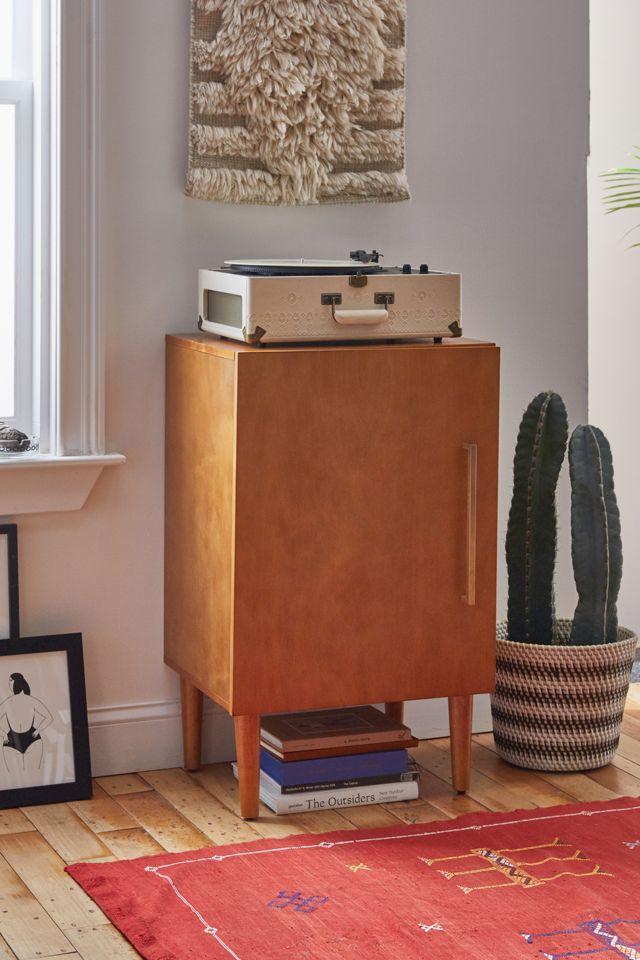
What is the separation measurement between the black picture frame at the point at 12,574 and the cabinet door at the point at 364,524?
51cm

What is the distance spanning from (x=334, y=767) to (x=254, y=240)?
1.13 m

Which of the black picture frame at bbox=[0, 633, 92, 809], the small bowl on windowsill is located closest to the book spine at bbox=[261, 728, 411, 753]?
the black picture frame at bbox=[0, 633, 92, 809]

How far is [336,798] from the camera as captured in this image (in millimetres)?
2723

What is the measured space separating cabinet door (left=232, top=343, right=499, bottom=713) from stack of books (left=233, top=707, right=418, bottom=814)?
0.12 m

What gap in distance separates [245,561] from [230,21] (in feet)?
3.70

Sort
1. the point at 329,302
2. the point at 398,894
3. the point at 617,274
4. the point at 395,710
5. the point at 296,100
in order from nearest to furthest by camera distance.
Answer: the point at 398,894
the point at 329,302
the point at 296,100
the point at 395,710
the point at 617,274

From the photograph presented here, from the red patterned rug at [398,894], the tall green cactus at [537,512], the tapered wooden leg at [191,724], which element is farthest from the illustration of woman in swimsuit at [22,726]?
the tall green cactus at [537,512]

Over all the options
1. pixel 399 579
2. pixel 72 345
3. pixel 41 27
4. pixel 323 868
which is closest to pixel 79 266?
pixel 72 345

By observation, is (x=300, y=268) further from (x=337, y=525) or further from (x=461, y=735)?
(x=461, y=735)

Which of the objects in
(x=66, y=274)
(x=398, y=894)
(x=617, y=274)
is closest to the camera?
(x=398, y=894)

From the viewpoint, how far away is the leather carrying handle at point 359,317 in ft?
8.50

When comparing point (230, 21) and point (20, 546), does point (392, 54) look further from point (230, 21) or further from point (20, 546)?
point (20, 546)

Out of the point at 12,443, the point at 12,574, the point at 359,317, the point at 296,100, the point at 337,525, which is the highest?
the point at 296,100

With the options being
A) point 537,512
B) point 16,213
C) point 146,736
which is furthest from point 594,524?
point 16,213
